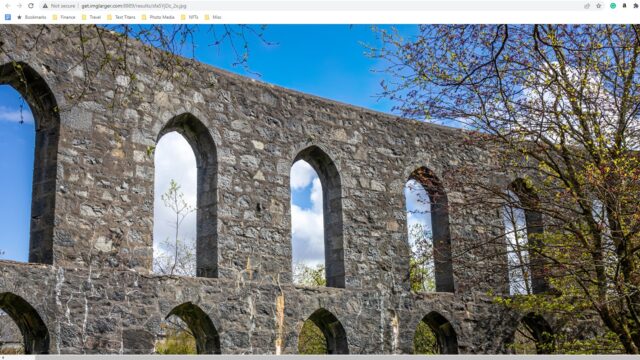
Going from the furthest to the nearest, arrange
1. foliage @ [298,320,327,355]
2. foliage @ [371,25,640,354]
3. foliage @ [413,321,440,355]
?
foliage @ [298,320,327,355], foliage @ [413,321,440,355], foliage @ [371,25,640,354]

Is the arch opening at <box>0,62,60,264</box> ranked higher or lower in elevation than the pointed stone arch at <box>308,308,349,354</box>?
higher

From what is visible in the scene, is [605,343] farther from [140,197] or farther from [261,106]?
[140,197]

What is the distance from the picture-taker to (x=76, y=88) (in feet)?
29.4

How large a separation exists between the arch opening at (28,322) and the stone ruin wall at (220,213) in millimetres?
19

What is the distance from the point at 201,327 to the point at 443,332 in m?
4.47

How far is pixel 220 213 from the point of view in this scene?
390 inches

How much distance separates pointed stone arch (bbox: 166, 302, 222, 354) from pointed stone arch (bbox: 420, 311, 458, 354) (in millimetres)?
3950

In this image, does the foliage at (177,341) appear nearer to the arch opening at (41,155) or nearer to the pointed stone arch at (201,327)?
the pointed stone arch at (201,327)

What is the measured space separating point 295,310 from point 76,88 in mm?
4162

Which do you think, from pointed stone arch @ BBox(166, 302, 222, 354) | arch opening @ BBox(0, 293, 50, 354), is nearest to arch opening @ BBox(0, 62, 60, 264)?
arch opening @ BBox(0, 293, 50, 354)

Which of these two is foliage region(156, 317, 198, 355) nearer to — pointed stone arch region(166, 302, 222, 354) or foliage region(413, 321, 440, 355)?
pointed stone arch region(166, 302, 222, 354)

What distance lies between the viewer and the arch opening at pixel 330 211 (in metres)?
11.1

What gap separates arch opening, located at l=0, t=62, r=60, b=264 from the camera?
8.41 m

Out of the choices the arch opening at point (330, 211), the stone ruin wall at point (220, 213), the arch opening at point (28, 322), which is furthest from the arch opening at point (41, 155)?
the arch opening at point (330, 211)
